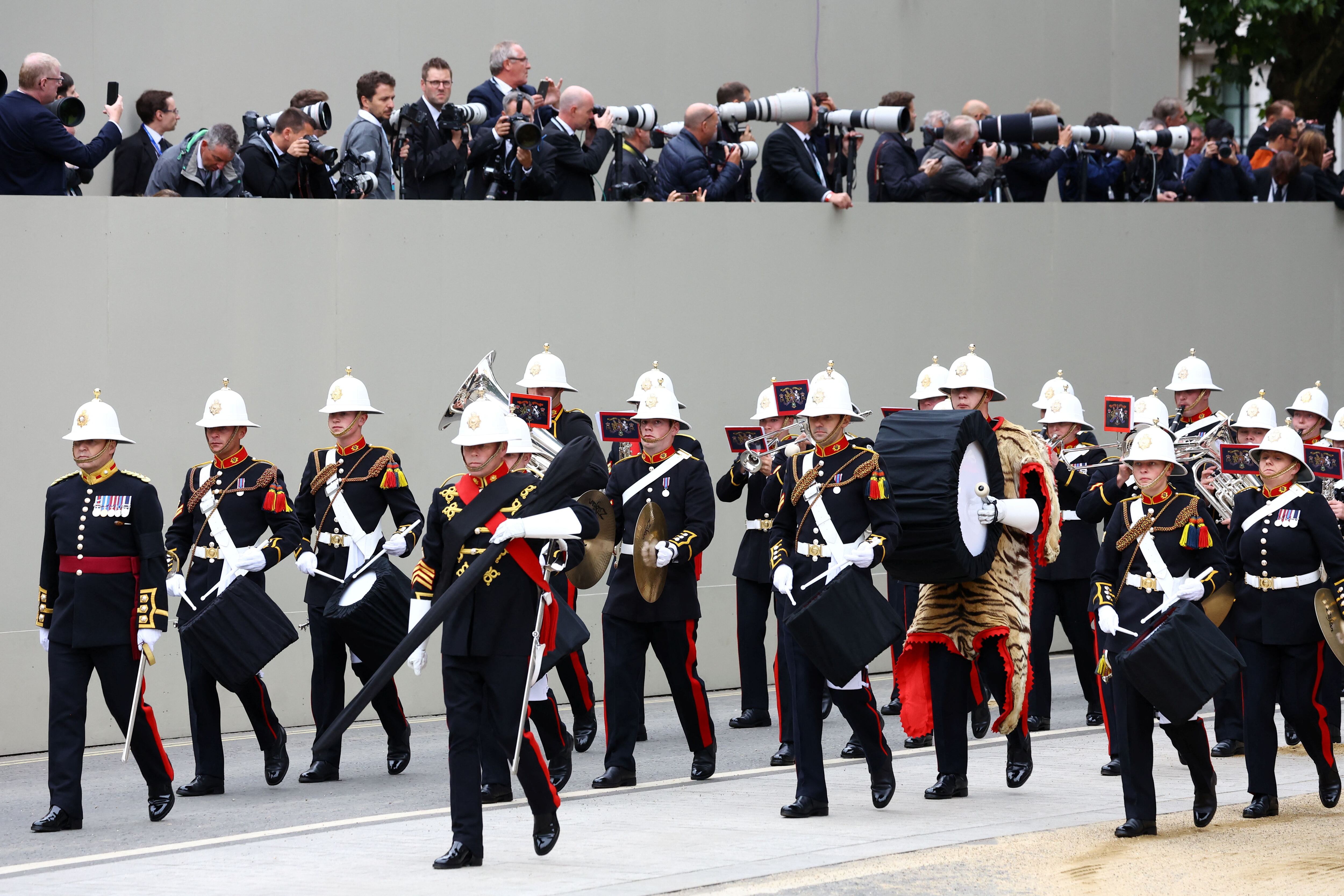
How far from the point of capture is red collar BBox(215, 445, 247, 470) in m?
10.1

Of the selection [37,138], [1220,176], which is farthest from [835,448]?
[1220,176]

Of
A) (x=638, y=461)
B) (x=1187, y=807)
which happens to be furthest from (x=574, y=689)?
(x=1187, y=807)

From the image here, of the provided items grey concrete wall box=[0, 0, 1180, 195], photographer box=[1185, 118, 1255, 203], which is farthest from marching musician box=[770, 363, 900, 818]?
photographer box=[1185, 118, 1255, 203]

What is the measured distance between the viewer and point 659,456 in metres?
10.6

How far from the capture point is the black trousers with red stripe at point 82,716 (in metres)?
8.92

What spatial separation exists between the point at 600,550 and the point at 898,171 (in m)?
5.84

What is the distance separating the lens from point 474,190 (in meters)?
13.1

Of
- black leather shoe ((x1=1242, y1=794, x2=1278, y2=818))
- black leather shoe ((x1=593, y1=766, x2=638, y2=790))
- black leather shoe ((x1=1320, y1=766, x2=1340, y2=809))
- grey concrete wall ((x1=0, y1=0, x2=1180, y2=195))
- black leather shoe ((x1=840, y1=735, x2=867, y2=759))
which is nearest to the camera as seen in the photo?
black leather shoe ((x1=1242, y1=794, x2=1278, y2=818))

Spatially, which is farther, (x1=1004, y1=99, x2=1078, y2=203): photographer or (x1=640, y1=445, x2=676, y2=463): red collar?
(x1=1004, y1=99, x2=1078, y2=203): photographer

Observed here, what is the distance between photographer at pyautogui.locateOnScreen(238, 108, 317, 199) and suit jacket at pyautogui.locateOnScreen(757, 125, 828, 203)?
3.83 m

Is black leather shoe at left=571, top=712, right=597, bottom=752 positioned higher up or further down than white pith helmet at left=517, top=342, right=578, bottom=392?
further down

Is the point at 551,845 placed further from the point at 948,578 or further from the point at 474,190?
the point at 474,190

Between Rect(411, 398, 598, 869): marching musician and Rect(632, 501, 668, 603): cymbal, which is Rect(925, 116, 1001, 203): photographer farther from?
Rect(411, 398, 598, 869): marching musician

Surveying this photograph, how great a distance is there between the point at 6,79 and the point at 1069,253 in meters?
8.67
